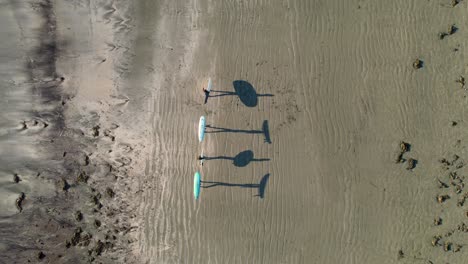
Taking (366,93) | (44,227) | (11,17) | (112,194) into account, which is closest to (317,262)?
(366,93)

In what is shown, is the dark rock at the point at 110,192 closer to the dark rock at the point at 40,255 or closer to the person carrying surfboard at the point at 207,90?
the dark rock at the point at 40,255

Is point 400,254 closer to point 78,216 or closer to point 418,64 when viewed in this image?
point 418,64

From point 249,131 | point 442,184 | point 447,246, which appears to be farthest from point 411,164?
point 249,131

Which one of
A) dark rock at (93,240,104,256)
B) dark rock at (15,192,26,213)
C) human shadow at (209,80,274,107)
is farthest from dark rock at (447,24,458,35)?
dark rock at (15,192,26,213)

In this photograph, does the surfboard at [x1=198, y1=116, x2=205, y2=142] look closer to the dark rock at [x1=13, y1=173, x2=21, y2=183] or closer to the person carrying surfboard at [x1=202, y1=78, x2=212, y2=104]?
the person carrying surfboard at [x1=202, y1=78, x2=212, y2=104]

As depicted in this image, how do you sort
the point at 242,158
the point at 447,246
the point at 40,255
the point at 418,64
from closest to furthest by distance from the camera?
the point at 40,255, the point at 447,246, the point at 242,158, the point at 418,64

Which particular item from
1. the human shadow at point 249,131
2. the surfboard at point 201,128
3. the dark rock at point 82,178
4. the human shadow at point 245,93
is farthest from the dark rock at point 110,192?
the human shadow at point 245,93
